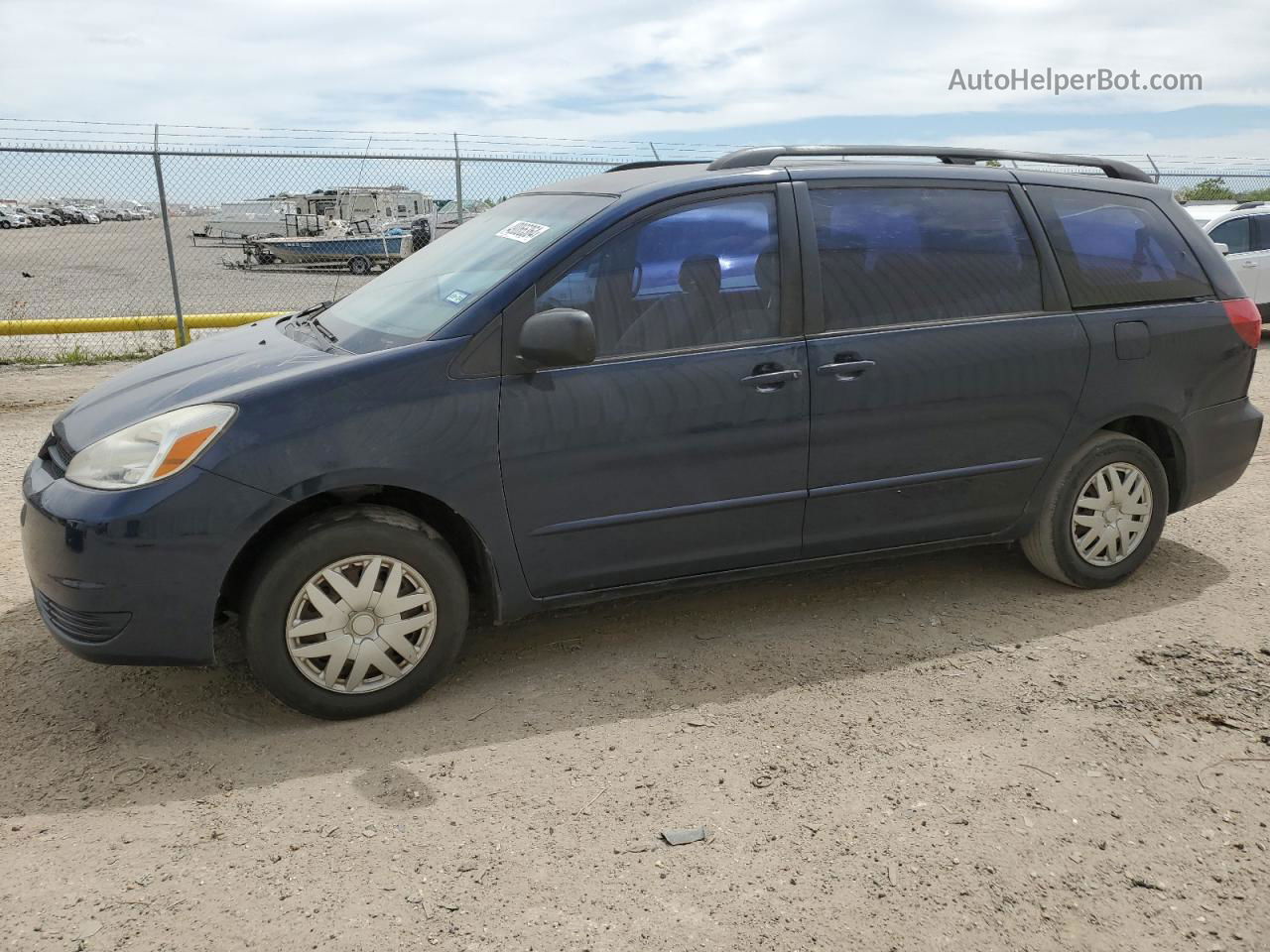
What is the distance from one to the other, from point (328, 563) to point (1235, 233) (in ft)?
42.5

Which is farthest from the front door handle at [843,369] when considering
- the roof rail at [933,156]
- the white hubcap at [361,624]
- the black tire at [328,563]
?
the white hubcap at [361,624]

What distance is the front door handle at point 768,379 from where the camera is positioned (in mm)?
3893

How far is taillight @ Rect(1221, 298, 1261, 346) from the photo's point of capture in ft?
15.6

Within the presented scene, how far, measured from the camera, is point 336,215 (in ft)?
91.2

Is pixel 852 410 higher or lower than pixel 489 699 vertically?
higher

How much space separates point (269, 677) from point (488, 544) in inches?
30.8

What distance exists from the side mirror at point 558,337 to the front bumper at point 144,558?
911 millimetres

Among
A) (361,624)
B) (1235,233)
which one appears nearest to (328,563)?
(361,624)

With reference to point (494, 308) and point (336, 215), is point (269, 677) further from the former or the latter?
point (336, 215)

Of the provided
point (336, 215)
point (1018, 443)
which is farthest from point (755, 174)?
point (336, 215)

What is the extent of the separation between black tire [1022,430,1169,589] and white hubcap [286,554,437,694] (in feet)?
8.31

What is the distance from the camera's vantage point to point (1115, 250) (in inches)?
181

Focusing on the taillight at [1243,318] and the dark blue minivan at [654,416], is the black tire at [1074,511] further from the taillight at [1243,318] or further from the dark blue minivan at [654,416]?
the taillight at [1243,318]

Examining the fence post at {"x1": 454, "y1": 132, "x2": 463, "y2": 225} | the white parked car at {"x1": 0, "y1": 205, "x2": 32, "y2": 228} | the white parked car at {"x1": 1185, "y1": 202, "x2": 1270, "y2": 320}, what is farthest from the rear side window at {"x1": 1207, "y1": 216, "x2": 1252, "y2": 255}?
the white parked car at {"x1": 0, "y1": 205, "x2": 32, "y2": 228}
